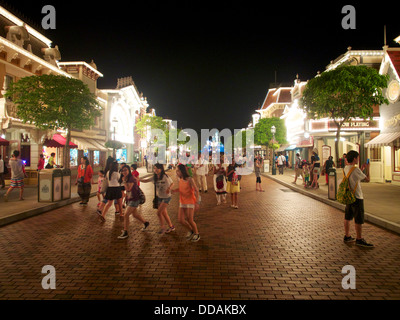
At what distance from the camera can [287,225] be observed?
27.3 feet

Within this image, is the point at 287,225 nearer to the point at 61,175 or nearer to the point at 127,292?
the point at 127,292

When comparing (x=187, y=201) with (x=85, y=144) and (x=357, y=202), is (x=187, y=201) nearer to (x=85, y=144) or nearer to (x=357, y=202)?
(x=357, y=202)

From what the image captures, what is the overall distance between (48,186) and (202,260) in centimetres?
817

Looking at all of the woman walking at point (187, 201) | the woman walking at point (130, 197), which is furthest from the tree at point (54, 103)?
the woman walking at point (187, 201)

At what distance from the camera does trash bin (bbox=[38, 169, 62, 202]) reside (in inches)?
447

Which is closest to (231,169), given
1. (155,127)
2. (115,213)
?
(115,213)

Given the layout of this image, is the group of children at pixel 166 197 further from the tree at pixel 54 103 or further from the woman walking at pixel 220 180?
the tree at pixel 54 103

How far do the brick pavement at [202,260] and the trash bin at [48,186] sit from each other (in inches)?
96.4

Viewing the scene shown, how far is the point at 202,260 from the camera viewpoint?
18.0ft

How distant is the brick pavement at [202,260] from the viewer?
4.21 meters

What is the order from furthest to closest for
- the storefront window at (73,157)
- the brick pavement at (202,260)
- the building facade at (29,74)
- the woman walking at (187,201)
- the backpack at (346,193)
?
the storefront window at (73,157), the building facade at (29,74), the woman walking at (187,201), the backpack at (346,193), the brick pavement at (202,260)

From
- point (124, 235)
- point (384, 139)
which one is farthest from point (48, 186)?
point (384, 139)
